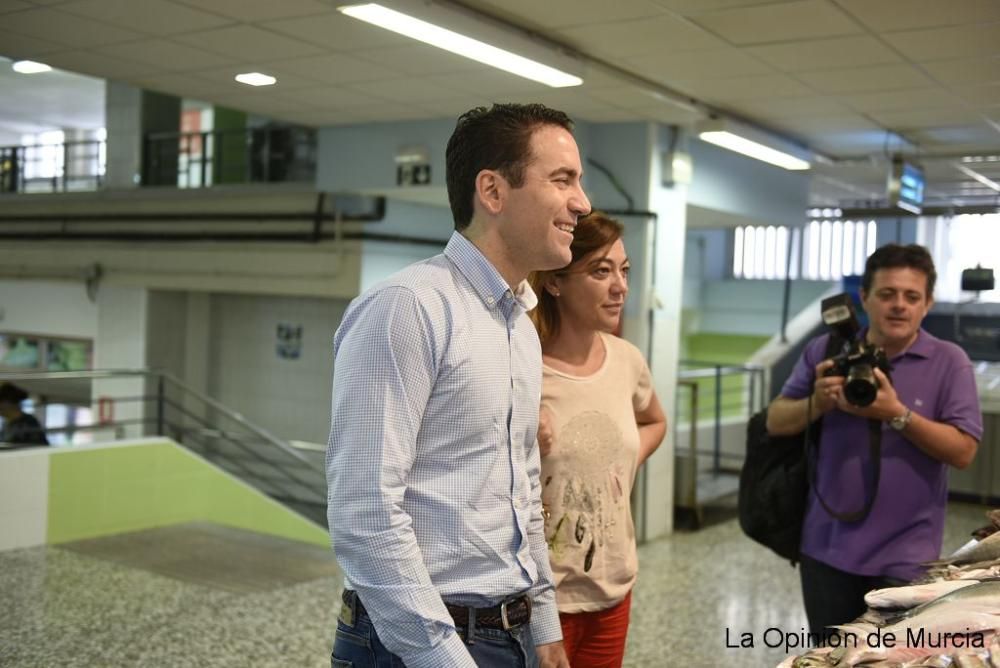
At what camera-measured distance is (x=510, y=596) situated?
5.33ft

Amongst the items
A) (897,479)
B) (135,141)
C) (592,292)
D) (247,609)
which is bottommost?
(247,609)

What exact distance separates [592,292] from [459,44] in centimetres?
265

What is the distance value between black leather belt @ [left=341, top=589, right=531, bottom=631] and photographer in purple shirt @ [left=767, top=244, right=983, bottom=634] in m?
1.25

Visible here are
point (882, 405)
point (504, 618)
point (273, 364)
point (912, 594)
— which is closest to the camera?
point (504, 618)

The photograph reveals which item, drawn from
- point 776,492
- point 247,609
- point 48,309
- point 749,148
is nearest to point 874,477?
point 776,492

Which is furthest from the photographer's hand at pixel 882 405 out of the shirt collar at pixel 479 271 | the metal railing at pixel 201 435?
the metal railing at pixel 201 435

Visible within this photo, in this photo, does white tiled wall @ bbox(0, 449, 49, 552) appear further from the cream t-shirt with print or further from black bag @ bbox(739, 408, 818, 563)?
the cream t-shirt with print

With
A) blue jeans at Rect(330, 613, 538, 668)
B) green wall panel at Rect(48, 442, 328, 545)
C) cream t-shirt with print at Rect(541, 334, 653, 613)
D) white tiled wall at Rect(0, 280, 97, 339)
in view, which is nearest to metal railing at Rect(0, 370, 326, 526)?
white tiled wall at Rect(0, 280, 97, 339)

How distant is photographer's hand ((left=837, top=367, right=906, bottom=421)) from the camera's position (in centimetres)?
251

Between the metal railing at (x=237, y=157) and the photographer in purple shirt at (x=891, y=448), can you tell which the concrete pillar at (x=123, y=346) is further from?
the photographer in purple shirt at (x=891, y=448)

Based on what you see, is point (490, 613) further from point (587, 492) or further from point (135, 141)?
point (135, 141)

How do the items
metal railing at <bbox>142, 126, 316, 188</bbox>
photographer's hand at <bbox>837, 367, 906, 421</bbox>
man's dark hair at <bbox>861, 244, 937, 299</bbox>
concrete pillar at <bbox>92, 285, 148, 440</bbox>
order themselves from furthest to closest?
concrete pillar at <bbox>92, 285, 148, 440</bbox>, metal railing at <bbox>142, 126, 316, 188</bbox>, man's dark hair at <bbox>861, 244, 937, 299</bbox>, photographer's hand at <bbox>837, 367, 906, 421</bbox>

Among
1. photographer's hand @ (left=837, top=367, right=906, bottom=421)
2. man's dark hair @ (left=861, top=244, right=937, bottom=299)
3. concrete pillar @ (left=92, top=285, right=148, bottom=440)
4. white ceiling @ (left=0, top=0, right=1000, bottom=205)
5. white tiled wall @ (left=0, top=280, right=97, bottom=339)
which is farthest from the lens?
white tiled wall @ (left=0, top=280, right=97, bottom=339)

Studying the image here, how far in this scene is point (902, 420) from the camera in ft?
8.34
